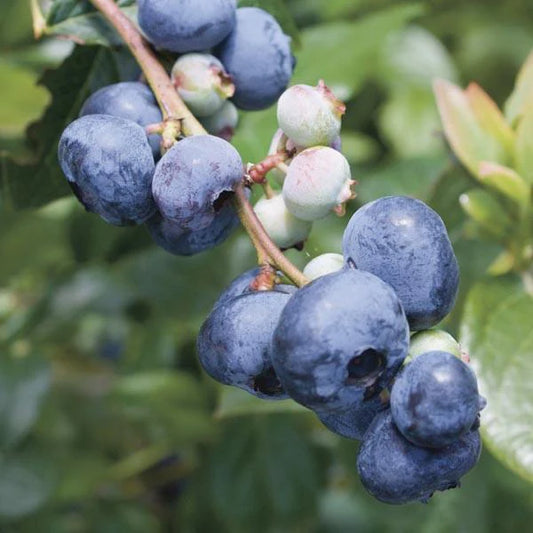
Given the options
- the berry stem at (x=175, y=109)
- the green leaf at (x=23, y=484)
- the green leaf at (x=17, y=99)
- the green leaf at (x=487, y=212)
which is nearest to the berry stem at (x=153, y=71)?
the berry stem at (x=175, y=109)

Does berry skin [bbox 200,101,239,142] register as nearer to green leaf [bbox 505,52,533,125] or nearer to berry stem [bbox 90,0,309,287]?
berry stem [bbox 90,0,309,287]

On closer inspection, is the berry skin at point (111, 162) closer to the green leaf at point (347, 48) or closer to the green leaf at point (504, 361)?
the green leaf at point (504, 361)

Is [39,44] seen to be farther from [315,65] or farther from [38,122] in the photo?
[38,122]

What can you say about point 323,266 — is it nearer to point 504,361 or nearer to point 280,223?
point 280,223

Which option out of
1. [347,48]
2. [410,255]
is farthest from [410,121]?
[410,255]

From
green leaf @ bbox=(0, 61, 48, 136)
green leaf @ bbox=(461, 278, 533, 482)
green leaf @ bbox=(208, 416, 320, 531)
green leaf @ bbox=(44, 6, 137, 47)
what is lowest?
green leaf @ bbox=(208, 416, 320, 531)

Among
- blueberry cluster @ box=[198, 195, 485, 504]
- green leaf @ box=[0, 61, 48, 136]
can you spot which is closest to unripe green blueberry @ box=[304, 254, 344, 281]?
blueberry cluster @ box=[198, 195, 485, 504]
